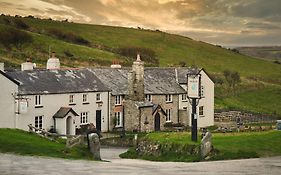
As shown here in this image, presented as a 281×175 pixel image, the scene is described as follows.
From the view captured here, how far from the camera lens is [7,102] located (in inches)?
2421

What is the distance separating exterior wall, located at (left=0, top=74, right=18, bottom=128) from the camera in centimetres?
6126

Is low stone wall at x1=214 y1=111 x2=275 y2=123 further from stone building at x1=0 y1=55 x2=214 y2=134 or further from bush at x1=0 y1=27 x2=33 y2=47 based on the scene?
bush at x1=0 y1=27 x2=33 y2=47

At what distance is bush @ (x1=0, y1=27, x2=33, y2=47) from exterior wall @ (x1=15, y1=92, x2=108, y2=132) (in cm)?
6308

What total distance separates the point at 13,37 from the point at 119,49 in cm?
3479

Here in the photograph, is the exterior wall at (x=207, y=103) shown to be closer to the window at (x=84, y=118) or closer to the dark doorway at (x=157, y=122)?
the dark doorway at (x=157, y=122)

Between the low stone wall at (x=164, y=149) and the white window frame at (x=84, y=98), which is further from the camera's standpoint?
the white window frame at (x=84, y=98)

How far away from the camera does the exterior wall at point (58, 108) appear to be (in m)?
62.2

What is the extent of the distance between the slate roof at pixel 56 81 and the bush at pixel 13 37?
196ft

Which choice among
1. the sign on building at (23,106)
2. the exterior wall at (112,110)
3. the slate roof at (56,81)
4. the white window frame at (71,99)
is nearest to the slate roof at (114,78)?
the exterior wall at (112,110)

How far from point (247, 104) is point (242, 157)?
234 feet

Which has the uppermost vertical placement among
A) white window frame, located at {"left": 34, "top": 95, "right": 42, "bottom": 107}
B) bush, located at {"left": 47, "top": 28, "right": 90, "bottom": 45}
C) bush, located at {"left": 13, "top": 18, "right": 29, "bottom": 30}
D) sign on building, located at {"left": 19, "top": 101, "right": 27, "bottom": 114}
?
bush, located at {"left": 13, "top": 18, "right": 29, "bottom": 30}

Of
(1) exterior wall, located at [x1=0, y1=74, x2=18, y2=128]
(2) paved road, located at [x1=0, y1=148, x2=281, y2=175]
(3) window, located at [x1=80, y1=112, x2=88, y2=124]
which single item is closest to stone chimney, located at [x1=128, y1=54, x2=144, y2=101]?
(3) window, located at [x1=80, y1=112, x2=88, y2=124]

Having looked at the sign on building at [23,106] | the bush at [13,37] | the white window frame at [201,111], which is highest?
the bush at [13,37]

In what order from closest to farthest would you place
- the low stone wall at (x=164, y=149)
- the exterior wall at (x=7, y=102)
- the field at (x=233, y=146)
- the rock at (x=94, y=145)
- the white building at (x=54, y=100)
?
1. the rock at (x=94, y=145)
2. the field at (x=233, y=146)
3. the low stone wall at (x=164, y=149)
4. the exterior wall at (x=7, y=102)
5. the white building at (x=54, y=100)
